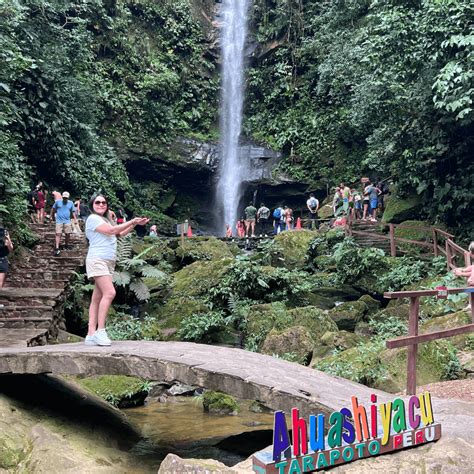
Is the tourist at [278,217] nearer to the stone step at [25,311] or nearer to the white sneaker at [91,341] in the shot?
the stone step at [25,311]

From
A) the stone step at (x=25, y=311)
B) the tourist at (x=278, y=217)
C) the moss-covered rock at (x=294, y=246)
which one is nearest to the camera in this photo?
the stone step at (x=25, y=311)

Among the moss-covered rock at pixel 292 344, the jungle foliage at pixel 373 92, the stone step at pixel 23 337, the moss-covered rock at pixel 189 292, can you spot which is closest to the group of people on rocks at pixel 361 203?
the jungle foliage at pixel 373 92

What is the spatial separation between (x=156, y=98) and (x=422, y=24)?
16.3 meters

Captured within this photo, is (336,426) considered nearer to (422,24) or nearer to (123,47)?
(422,24)

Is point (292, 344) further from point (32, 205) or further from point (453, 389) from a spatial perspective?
point (32, 205)

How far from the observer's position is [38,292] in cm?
970

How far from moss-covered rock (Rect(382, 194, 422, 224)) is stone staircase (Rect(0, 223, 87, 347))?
10065mm

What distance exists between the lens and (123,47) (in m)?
26.2

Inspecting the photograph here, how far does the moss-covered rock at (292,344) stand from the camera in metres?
9.23

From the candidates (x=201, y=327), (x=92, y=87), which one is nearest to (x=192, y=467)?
(x=201, y=327)

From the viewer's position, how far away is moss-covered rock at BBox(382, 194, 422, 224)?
58.6 feet

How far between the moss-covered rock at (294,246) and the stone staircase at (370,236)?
4.81 ft

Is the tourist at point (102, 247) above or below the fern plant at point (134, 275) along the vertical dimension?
above

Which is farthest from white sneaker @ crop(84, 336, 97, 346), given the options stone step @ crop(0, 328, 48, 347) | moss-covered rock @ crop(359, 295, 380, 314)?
moss-covered rock @ crop(359, 295, 380, 314)
